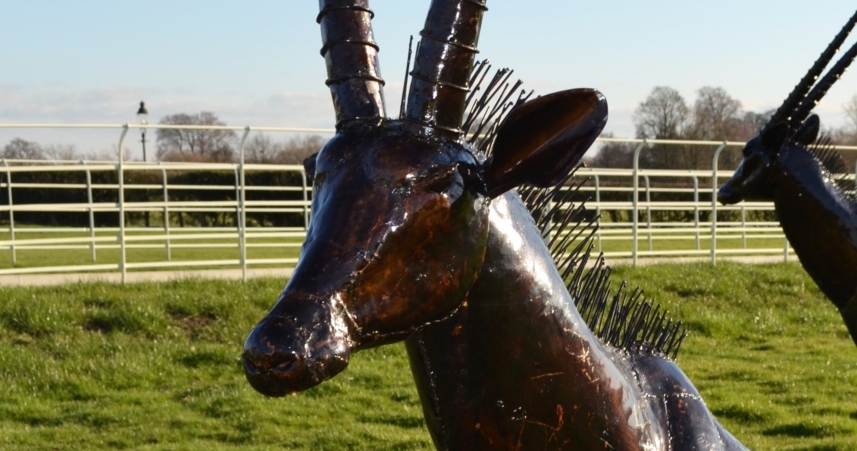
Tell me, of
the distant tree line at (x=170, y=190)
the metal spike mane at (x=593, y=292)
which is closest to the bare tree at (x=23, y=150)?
the distant tree line at (x=170, y=190)

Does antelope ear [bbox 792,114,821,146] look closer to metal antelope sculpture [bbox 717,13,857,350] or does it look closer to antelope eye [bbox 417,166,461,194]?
metal antelope sculpture [bbox 717,13,857,350]

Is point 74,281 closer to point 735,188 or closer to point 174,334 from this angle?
point 174,334

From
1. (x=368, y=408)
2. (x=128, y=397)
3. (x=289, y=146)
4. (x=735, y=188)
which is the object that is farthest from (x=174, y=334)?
(x=289, y=146)

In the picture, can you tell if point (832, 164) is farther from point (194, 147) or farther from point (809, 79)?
point (194, 147)

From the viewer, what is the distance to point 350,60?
207cm

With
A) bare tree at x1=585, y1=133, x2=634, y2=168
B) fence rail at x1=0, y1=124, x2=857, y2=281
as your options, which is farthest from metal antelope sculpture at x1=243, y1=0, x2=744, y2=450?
bare tree at x1=585, y1=133, x2=634, y2=168

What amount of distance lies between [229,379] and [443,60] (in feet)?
22.3

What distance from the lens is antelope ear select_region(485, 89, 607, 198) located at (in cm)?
193

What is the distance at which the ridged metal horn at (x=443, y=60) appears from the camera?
1.97 meters

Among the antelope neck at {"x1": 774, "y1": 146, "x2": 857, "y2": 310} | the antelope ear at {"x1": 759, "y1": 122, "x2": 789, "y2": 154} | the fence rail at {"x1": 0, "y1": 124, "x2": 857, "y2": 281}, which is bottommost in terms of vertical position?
the fence rail at {"x1": 0, "y1": 124, "x2": 857, "y2": 281}

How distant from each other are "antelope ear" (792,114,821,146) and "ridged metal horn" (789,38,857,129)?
33 millimetres

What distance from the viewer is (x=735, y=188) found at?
5766 mm

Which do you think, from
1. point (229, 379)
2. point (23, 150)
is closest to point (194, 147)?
point (23, 150)

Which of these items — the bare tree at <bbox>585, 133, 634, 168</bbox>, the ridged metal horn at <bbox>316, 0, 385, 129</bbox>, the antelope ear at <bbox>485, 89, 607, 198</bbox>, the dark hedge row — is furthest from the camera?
the dark hedge row
